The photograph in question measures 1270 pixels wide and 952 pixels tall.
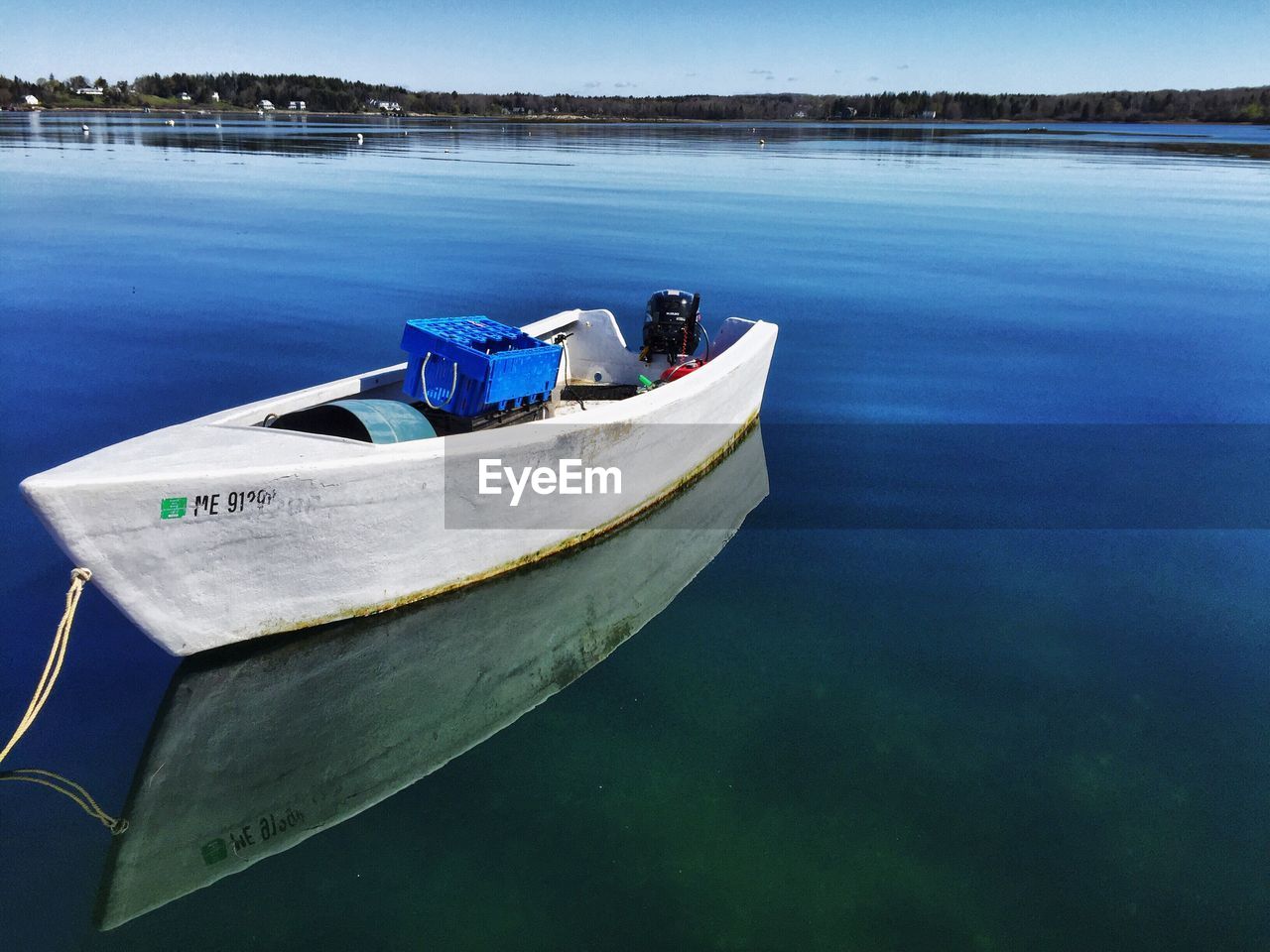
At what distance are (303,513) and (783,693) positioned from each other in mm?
3797

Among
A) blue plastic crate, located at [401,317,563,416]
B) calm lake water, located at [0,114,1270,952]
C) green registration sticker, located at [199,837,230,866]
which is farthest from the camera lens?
blue plastic crate, located at [401,317,563,416]

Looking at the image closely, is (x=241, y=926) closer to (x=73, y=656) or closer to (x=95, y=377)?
(x=73, y=656)

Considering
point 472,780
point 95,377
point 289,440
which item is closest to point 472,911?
point 472,780

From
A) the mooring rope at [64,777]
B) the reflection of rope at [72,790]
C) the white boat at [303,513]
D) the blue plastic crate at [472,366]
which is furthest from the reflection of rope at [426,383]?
the reflection of rope at [72,790]

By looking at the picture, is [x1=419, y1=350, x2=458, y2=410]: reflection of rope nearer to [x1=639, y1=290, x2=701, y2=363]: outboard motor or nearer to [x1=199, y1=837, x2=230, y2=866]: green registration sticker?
[x1=199, y1=837, x2=230, y2=866]: green registration sticker

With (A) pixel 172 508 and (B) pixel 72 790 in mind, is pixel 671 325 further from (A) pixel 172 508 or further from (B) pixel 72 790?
(B) pixel 72 790

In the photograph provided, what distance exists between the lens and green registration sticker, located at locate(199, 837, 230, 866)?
16.3ft

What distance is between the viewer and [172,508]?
18.8 ft

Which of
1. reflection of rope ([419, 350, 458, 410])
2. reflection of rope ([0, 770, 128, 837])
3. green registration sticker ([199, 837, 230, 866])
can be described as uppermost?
reflection of rope ([419, 350, 458, 410])

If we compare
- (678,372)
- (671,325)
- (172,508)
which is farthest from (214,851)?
(671,325)

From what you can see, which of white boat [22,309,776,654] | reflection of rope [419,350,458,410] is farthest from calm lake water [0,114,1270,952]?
reflection of rope [419,350,458,410]

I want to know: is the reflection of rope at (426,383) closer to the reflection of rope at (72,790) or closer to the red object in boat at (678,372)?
the red object in boat at (678,372)

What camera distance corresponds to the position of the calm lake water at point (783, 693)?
15.5 feet

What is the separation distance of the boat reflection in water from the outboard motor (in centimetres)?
451
